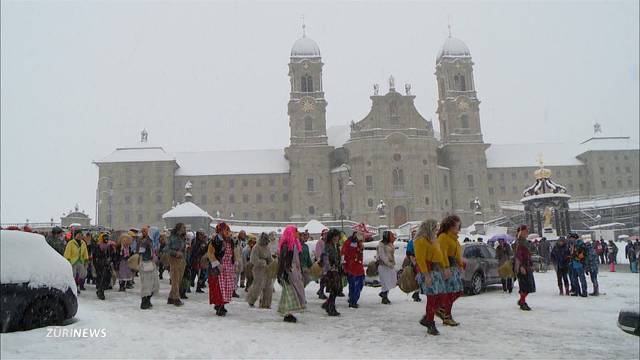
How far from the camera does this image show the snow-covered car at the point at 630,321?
5.61 m

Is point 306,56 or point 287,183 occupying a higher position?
point 306,56

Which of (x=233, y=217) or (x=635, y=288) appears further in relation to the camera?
(x=233, y=217)

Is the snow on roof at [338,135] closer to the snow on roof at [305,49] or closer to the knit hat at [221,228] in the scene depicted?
the snow on roof at [305,49]

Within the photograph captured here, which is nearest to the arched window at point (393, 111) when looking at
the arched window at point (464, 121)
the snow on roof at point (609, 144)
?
the arched window at point (464, 121)

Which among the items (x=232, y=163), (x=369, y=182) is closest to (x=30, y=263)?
(x=369, y=182)

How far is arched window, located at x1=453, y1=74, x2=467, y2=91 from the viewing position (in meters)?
71.3

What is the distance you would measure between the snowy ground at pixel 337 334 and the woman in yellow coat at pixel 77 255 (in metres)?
1.83

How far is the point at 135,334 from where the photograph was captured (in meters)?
7.32

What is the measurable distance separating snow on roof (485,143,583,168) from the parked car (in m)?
60.7

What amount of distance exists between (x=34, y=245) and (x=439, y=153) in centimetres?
6810

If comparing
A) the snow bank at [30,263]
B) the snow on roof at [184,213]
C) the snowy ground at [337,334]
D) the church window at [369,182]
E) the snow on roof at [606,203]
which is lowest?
the snowy ground at [337,334]

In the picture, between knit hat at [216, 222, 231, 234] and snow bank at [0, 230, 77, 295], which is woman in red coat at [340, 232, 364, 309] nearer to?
knit hat at [216, 222, 231, 234]

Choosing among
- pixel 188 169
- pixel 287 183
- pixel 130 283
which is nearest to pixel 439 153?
Answer: pixel 287 183

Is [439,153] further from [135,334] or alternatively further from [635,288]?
[135,334]
